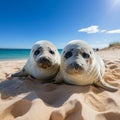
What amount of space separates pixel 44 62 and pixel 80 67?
2.59 ft

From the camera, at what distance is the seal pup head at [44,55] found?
3.28 meters

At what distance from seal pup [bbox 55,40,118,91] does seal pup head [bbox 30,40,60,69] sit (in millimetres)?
279

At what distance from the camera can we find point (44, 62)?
3.27 metres

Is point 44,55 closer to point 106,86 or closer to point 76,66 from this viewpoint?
point 76,66

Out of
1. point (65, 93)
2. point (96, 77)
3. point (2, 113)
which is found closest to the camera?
point (2, 113)

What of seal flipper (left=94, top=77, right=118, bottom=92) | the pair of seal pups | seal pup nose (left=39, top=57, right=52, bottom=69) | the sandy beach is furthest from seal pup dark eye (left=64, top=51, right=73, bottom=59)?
seal flipper (left=94, top=77, right=118, bottom=92)

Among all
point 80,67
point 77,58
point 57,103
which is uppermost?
point 77,58

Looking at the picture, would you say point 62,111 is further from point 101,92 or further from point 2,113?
point 101,92

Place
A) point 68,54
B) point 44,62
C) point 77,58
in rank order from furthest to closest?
1. point 44,62
2. point 68,54
3. point 77,58

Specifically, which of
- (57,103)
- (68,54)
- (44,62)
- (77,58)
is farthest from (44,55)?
(57,103)

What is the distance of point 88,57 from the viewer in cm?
309

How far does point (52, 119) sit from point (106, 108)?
72 cm

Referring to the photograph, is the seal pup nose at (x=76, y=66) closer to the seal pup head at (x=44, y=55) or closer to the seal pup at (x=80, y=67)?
the seal pup at (x=80, y=67)

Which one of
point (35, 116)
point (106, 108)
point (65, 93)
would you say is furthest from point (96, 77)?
point (35, 116)
